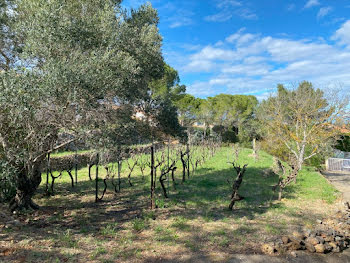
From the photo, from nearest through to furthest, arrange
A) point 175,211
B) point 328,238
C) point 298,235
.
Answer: point 328,238 < point 298,235 < point 175,211

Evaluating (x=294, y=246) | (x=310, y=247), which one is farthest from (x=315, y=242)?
(x=294, y=246)

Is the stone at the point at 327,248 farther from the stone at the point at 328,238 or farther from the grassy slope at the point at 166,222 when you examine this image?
the grassy slope at the point at 166,222

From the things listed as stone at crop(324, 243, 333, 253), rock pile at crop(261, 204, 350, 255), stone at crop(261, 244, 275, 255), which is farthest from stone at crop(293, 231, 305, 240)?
stone at crop(261, 244, 275, 255)

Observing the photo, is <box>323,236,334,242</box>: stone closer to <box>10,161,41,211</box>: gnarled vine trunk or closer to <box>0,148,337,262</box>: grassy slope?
<box>0,148,337,262</box>: grassy slope

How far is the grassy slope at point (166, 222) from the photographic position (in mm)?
6161

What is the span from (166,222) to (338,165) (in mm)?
21485

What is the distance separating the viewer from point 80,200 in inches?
426

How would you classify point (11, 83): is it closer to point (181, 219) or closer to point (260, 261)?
point (181, 219)

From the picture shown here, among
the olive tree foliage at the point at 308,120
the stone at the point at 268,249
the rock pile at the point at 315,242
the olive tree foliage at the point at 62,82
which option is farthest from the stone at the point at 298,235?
the olive tree foliage at the point at 308,120

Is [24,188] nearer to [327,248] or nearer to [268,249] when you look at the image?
[268,249]

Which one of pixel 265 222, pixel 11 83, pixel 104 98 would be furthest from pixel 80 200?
pixel 265 222

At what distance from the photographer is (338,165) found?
2333 centimetres

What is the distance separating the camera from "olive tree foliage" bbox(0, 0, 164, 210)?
5.93 meters

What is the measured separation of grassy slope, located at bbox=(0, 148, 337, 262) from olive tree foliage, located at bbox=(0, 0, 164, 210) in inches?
77.3
